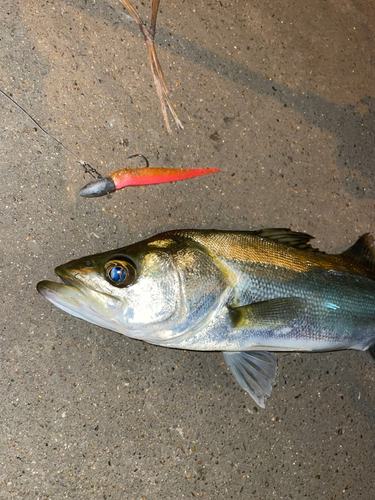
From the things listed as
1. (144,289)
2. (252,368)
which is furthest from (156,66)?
(252,368)

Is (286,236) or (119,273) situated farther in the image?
(286,236)

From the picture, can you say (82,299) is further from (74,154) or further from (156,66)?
(156,66)

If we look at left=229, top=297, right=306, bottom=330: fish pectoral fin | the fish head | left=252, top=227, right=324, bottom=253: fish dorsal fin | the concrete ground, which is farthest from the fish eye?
left=252, top=227, right=324, bottom=253: fish dorsal fin

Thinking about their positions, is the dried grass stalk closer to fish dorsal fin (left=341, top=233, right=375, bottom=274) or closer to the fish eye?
the fish eye

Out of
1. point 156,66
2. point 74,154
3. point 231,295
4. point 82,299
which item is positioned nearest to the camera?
point 82,299

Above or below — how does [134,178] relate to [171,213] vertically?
above

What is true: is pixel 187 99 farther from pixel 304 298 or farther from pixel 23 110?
pixel 304 298
